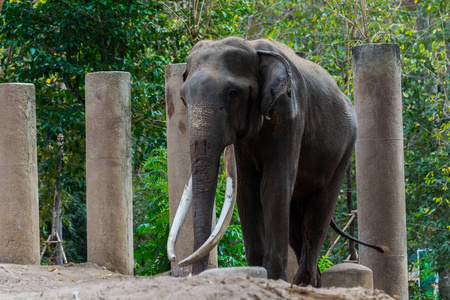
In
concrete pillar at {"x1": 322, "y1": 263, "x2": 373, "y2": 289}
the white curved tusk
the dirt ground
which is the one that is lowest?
concrete pillar at {"x1": 322, "y1": 263, "x2": 373, "y2": 289}

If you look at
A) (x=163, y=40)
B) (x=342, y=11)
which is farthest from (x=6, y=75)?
(x=342, y=11)

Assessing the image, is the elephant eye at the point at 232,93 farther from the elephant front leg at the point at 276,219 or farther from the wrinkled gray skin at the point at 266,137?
the elephant front leg at the point at 276,219

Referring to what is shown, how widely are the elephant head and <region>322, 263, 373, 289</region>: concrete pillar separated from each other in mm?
1699

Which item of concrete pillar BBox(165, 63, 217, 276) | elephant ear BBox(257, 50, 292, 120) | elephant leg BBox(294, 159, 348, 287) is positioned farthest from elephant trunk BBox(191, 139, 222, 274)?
concrete pillar BBox(165, 63, 217, 276)

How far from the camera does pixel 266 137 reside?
5.76m

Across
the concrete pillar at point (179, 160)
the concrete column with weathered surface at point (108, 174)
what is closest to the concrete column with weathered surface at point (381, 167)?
the concrete pillar at point (179, 160)

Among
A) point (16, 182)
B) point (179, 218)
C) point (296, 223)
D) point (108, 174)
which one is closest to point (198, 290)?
point (179, 218)

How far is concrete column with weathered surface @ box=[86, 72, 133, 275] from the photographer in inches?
328

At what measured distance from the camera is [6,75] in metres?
11.8

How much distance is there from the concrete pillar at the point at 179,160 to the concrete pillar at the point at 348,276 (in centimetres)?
140

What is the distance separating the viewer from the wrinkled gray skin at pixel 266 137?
533 cm

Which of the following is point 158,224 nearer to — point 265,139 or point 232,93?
point 265,139

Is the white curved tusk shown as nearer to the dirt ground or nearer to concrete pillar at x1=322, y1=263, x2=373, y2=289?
the dirt ground

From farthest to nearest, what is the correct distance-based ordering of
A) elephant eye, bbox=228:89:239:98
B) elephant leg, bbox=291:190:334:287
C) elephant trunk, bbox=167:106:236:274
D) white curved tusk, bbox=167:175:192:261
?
elephant leg, bbox=291:190:334:287, elephant eye, bbox=228:89:239:98, elephant trunk, bbox=167:106:236:274, white curved tusk, bbox=167:175:192:261
